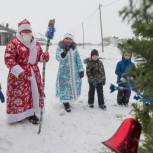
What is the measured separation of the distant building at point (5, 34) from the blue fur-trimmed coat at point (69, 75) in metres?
49.8

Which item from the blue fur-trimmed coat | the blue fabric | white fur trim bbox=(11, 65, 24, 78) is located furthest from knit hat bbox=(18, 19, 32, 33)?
the blue fur-trimmed coat

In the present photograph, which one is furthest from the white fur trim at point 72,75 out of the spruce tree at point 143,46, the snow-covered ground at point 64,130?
the spruce tree at point 143,46

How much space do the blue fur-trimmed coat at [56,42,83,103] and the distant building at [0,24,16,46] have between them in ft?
163

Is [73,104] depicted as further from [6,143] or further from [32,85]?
[6,143]

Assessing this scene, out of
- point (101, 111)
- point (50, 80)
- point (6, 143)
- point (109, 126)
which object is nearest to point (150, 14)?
point (6, 143)

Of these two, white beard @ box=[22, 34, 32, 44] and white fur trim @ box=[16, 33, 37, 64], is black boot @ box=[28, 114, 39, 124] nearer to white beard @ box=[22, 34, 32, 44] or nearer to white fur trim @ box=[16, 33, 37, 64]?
white fur trim @ box=[16, 33, 37, 64]

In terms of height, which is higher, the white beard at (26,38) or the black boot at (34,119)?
the white beard at (26,38)

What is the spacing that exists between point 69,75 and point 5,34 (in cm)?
5328

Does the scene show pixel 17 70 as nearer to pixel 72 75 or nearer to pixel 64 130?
pixel 64 130

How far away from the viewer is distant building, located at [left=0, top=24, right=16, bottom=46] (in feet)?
199

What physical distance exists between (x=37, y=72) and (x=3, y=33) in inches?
2124

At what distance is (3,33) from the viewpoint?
202ft

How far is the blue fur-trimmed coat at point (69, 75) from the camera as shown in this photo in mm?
9656

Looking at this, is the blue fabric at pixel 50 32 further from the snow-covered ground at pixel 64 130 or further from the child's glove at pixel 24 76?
the snow-covered ground at pixel 64 130
